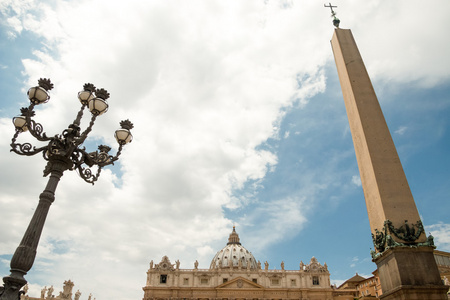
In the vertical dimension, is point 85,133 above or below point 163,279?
below

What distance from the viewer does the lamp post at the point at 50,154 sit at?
588cm

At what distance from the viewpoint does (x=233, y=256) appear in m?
93.1

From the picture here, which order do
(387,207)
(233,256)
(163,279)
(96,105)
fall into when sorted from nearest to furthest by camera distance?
1. (387,207)
2. (96,105)
3. (163,279)
4. (233,256)

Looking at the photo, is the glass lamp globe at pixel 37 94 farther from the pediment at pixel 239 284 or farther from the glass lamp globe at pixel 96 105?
the pediment at pixel 239 284

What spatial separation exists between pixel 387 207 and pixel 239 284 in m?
59.0

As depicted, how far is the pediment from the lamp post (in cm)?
5735

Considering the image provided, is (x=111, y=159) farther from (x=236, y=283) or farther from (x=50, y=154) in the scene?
(x=236, y=283)

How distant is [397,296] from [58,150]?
7724 mm

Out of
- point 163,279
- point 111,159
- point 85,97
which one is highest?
point 163,279

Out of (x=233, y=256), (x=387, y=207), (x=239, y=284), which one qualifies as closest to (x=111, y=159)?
(x=387, y=207)

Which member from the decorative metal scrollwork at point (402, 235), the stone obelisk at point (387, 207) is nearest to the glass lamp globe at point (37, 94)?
the stone obelisk at point (387, 207)

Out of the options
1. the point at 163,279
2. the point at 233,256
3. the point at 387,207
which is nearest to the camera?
the point at 387,207

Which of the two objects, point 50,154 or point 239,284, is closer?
point 50,154

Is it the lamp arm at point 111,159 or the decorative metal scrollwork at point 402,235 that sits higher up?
the lamp arm at point 111,159
